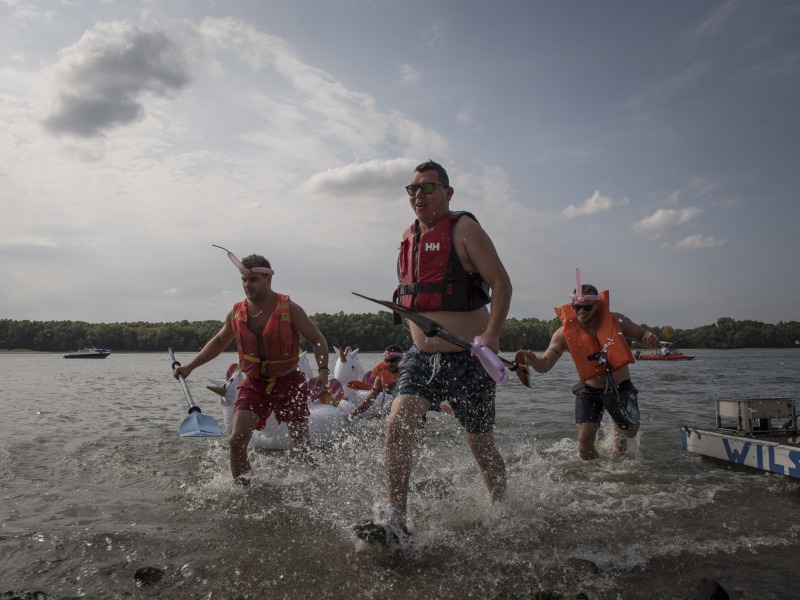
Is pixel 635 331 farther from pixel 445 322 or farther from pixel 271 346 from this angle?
pixel 271 346

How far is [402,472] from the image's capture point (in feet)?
11.4

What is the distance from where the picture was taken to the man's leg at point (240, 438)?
508cm

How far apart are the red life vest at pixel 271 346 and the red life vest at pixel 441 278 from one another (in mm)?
1965

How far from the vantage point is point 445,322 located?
3781 mm

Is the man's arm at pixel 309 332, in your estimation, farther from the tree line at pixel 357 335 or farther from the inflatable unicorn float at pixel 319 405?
the tree line at pixel 357 335

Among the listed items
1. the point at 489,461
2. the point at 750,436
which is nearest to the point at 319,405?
the point at 489,461

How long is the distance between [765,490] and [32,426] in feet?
33.9

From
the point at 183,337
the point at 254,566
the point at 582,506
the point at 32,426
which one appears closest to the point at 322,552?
the point at 254,566

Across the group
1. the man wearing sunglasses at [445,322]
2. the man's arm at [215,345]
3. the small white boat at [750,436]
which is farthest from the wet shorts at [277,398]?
the small white boat at [750,436]

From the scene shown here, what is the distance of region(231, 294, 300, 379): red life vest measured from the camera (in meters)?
→ 5.49

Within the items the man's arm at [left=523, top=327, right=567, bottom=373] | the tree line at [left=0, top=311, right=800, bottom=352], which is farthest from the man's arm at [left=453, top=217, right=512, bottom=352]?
the tree line at [left=0, top=311, right=800, bottom=352]

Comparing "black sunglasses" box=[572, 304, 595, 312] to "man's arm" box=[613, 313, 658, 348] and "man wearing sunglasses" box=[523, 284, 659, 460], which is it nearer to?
"man wearing sunglasses" box=[523, 284, 659, 460]

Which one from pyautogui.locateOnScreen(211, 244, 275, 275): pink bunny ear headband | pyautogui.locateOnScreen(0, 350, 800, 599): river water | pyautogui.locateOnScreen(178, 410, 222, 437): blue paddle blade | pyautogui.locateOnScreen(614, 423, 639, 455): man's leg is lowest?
pyautogui.locateOnScreen(0, 350, 800, 599): river water

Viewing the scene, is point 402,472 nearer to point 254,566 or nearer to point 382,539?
point 382,539
